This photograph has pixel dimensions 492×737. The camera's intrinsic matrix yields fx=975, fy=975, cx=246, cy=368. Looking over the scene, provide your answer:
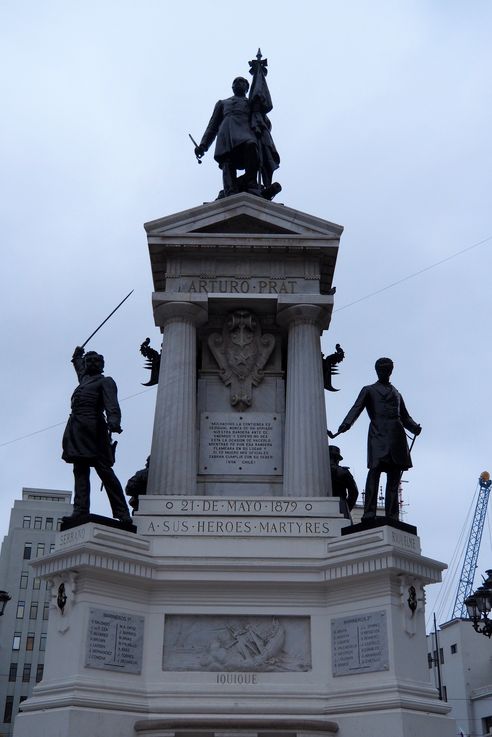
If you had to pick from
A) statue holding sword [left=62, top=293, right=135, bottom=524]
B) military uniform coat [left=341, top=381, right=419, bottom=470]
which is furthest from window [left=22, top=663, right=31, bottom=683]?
military uniform coat [left=341, top=381, right=419, bottom=470]

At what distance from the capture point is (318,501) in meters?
17.4

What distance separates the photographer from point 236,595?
16.2m

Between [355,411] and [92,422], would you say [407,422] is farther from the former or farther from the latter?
[92,422]

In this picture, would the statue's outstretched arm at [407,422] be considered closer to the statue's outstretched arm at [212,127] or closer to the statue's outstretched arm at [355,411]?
the statue's outstretched arm at [355,411]

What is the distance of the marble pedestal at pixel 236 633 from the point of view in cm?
1474

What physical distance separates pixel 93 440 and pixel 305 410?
13.6 feet

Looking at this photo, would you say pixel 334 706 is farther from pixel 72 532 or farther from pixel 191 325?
pixel 191 325

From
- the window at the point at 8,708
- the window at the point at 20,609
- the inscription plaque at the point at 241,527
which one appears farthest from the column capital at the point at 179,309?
the window at the point at 20,609

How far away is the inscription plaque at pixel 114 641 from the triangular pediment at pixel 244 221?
814 cm

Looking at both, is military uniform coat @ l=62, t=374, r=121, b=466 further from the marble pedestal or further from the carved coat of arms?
the carved coat of arms

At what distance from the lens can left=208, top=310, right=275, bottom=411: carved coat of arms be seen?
64.5 ft

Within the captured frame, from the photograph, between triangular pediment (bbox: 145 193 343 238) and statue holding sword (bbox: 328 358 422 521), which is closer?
statue holding sword (bbox: 328 358 422 521)

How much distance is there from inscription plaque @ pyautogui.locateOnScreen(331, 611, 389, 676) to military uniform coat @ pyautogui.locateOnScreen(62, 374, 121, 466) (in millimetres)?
4872

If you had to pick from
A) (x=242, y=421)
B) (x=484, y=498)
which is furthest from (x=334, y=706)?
(x=484, y=498)
